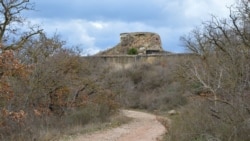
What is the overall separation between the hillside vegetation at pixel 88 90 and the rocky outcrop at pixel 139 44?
28.9 meters

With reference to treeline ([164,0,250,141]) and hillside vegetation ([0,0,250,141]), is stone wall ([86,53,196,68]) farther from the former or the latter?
treeline ([164,0,250,141])

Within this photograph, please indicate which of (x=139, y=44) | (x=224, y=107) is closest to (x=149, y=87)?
(x=139, y=44)

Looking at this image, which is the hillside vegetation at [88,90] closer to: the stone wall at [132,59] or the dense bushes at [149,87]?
the dense bushes at [149,87]

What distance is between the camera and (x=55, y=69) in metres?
21.8

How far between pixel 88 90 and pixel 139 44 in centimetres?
3971

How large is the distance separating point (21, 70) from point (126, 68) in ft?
128

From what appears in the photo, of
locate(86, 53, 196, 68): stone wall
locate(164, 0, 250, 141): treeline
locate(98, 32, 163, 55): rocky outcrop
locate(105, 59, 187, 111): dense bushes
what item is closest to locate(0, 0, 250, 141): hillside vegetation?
locate(164, 0, 250, 141): treeline

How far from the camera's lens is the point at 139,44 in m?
64.9

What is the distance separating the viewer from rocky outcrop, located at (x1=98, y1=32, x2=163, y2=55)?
64.6 metres

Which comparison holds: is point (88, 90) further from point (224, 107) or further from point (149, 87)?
point (149, 87)

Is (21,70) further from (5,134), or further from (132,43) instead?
(132,43)

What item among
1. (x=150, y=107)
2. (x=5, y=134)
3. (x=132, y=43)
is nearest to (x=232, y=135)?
(x=5, y=134)

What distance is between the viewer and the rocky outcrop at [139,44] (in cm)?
6456

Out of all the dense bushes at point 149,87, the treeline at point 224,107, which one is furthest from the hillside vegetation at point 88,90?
the dense bushes at point 149,87
